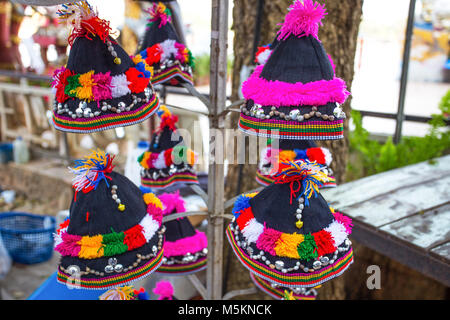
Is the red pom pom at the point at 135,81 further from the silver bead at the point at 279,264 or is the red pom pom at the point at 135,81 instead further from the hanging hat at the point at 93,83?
the silver bead at the point at 279,264

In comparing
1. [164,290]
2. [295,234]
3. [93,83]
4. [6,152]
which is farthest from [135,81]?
[6,152]

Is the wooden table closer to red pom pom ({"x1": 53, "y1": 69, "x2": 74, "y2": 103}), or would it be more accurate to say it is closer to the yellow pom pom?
the yellow pom pom

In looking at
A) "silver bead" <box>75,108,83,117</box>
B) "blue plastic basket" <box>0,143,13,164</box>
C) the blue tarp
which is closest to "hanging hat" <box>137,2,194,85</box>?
"silver bead" <box>75,108,83,117</box>

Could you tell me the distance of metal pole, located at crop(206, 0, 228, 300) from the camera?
45.0 inches

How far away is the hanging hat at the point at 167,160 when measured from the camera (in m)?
1.44

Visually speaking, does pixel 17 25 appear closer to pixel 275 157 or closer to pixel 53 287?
pixel 53 287

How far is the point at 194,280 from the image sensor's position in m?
1.53

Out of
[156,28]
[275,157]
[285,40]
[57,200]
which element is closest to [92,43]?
[156,28]

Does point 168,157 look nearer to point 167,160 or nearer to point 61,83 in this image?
point 167,160

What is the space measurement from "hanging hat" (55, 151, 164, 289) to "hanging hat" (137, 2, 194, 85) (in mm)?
392

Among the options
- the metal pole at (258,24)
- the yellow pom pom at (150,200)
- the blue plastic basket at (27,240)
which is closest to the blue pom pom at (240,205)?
the yellow pom pom at (150,200)

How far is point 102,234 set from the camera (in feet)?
3.22

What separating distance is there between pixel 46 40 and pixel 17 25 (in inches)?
31.5

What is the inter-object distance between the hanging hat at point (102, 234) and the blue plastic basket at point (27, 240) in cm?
235
